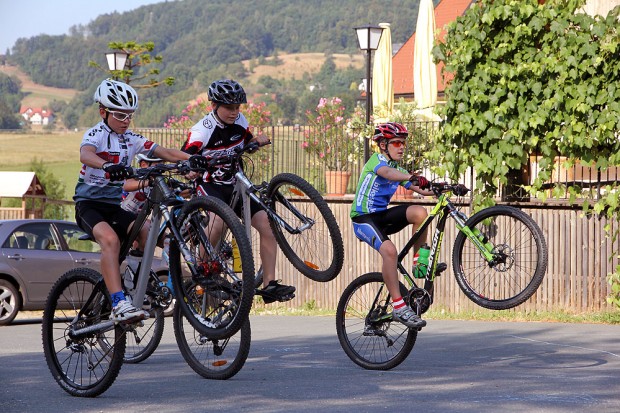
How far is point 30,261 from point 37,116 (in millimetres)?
148583

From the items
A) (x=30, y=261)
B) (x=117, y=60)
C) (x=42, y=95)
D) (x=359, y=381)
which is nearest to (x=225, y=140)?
(x=359, y=381)

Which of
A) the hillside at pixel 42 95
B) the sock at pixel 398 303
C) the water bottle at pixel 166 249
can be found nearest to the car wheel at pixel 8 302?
the sock at pixel 398 303

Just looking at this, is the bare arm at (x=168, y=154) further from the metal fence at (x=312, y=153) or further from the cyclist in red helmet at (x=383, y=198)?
the metal fence at (x=312, y=153)

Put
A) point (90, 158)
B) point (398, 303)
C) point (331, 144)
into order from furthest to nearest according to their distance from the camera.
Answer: point (331, 144)
point (398, 303)
point (90, 158)

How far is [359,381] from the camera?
8680 mm

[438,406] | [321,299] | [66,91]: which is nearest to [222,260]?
[438,406]

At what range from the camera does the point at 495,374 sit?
29.7 feet

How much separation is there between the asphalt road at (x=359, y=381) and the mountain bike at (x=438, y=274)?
0.22 m

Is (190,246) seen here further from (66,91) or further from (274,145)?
(66,91)

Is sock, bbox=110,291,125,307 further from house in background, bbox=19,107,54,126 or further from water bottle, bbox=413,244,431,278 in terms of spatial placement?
house in background, bbox=19,107,54,126

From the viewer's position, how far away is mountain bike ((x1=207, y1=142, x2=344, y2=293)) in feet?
28.5

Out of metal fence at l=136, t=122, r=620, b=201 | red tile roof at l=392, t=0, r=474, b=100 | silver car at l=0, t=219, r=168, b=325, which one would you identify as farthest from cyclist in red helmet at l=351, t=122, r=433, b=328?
red tile roof at l=392, t=0, r=474, b=100

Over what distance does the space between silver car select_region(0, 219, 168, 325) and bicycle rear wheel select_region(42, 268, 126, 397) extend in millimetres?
7994

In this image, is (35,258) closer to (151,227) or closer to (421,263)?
(421,263)
